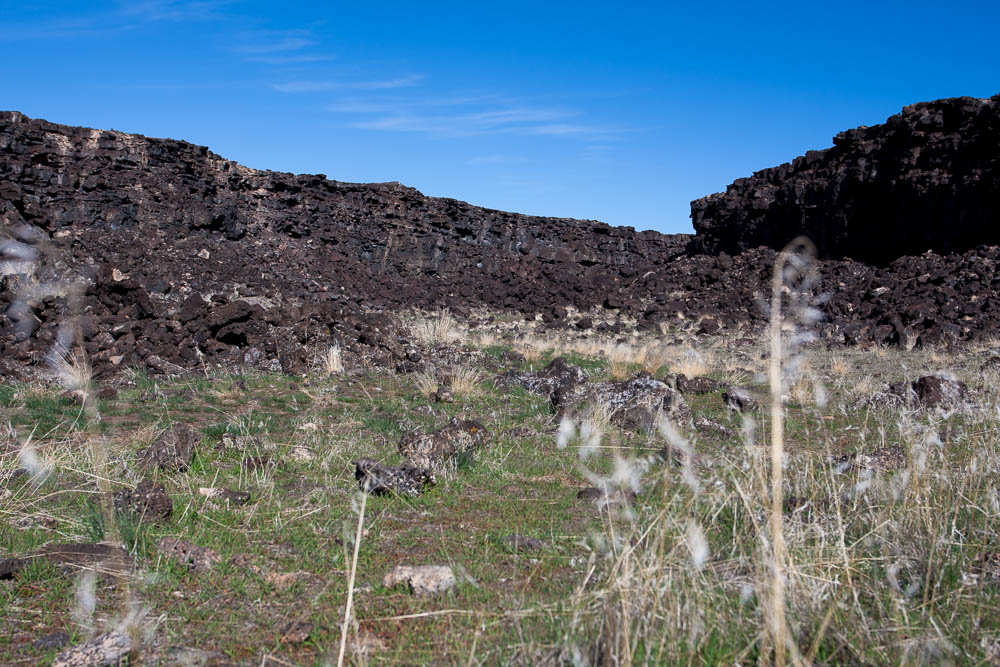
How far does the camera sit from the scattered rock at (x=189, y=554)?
9.77 ft

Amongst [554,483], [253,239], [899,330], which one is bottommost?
[554,483]

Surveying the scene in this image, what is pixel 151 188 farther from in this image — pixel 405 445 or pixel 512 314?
pixel 405 445

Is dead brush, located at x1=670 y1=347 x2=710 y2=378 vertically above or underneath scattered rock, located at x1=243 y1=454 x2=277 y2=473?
above

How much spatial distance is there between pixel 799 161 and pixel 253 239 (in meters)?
24.7

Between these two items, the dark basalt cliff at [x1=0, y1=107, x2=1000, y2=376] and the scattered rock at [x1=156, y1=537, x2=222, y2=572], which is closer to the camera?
the scattered rock at [x1=156, y1=537, x2=222, y2=572]

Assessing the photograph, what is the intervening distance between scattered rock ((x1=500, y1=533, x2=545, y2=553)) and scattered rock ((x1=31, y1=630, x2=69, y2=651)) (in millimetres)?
1826

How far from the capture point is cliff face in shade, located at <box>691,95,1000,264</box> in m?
22.1

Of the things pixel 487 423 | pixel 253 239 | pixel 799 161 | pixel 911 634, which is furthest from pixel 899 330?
pixel 253 239

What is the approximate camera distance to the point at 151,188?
85.4 ft

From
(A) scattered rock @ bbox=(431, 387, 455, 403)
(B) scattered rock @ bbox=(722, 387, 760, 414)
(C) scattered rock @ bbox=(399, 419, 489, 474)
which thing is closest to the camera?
(C) scattered rock @ bbox=(399, 419, 489, 474)

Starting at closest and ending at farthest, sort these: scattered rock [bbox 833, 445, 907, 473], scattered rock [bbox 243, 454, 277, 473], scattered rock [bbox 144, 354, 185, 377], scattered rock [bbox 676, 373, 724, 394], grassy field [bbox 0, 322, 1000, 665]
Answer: grassy field [bbox 0, 322, 1000, 665], scattered rock [bbox 833, 445, 907, 473], scattered rock [bbox 243, 454, 277, 473], scattered rock [bbox 676, 373, 724, 394], scattered rock [bbox 144, 354, 185, 377]

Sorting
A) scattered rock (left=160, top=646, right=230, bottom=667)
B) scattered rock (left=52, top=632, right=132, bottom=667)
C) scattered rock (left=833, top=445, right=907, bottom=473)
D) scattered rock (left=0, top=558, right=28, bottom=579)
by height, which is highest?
scattered rock (left=833, top=445, right=907, bottom=473)

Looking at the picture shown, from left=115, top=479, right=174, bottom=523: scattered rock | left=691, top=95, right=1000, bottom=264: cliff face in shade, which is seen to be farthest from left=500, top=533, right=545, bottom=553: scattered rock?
left=691, top=95, right=1000, bottom=264: cliff face in shade

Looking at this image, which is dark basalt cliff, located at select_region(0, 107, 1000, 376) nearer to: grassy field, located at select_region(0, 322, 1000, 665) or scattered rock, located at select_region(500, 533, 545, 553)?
grassy field, located at select_region(0, 322, 1000, 665)
